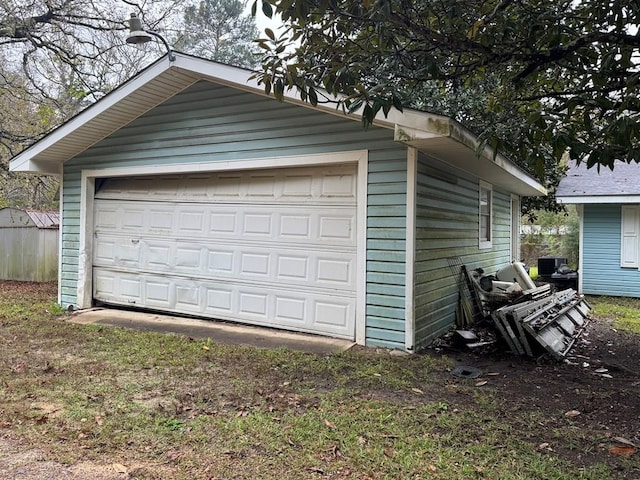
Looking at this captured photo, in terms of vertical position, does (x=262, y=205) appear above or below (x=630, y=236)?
above

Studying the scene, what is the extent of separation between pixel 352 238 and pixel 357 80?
2.41 metres

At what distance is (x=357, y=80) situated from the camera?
150 inches

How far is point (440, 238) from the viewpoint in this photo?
6320mm

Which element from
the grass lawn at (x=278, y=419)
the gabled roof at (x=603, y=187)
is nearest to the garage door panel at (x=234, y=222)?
the grass lawn at (x=278, y=419)

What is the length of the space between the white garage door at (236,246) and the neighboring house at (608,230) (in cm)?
727

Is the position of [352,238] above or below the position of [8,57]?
below

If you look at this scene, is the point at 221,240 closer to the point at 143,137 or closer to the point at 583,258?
the point at 143,137

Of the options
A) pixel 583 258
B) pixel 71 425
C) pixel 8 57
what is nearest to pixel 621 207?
pixel 583 258

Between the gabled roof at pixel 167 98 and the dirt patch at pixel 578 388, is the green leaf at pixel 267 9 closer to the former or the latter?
the gabled roof at pixel 167 98

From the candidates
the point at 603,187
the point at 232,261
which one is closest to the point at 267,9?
the point at 232,261

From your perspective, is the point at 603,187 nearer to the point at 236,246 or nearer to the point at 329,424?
the point at 236,246

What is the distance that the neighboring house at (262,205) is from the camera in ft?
18.0

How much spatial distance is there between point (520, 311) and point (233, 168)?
4167mm

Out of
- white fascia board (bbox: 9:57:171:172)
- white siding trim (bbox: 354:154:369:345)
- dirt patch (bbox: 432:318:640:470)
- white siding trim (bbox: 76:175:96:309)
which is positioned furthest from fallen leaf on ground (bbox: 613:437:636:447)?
white siding trim (bbox: 76:175:96:309)
